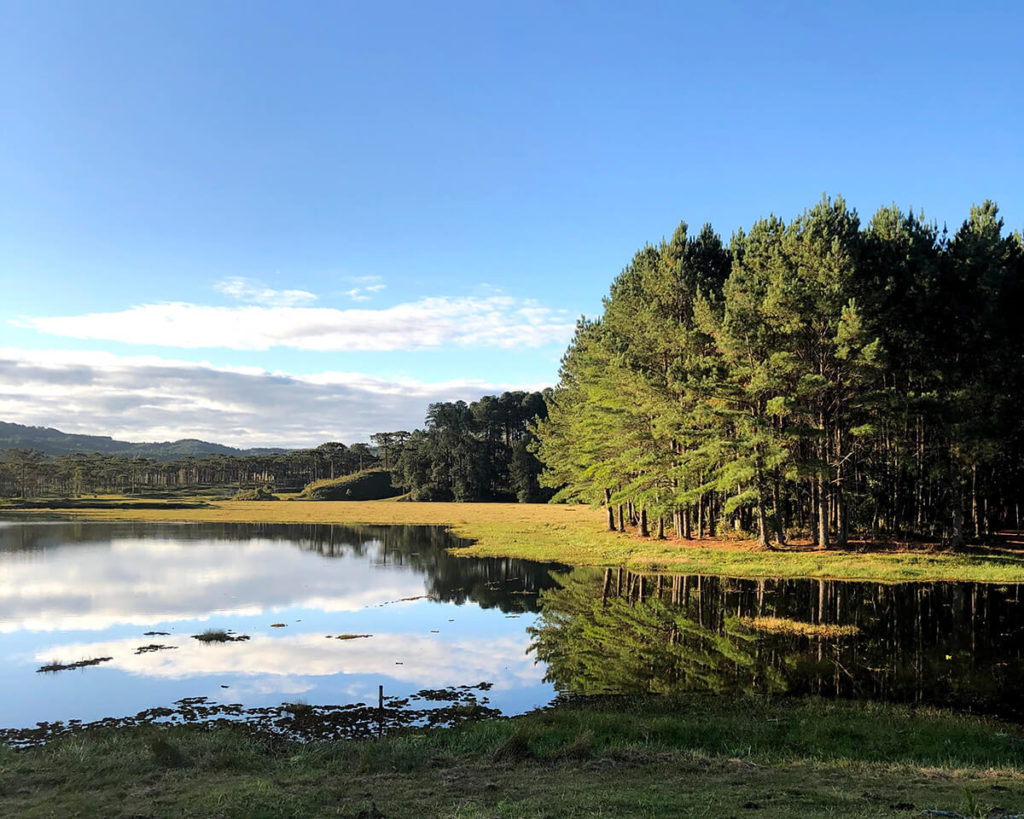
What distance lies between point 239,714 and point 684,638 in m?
14.6

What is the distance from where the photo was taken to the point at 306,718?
56.0 feet

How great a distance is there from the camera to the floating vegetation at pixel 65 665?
21.6m

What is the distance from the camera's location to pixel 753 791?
9977 mm

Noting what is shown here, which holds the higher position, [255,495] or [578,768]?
[578,768]

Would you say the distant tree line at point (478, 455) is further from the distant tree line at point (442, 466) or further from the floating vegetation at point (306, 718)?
the floating vegetation at point (306, 718)

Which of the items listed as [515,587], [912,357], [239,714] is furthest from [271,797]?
[912,357]

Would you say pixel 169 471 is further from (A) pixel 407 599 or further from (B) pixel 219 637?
(B) pixel 219 637

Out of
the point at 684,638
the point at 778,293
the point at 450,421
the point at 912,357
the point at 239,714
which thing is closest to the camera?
the point at 239,714

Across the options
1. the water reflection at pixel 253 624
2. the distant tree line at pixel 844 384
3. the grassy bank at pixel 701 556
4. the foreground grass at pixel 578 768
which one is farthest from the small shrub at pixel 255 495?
the foreground grass at pixel 578 768

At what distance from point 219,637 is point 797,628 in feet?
70.4

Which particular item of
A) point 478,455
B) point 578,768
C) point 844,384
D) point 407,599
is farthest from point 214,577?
point 478,455

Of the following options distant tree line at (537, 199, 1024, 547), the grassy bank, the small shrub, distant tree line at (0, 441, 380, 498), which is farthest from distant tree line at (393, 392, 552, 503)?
distant tree line at (537, 199, 1024, 547)

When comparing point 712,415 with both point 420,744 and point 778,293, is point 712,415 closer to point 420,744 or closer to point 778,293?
point 778,293

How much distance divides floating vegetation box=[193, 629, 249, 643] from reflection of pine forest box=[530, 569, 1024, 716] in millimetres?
11270
